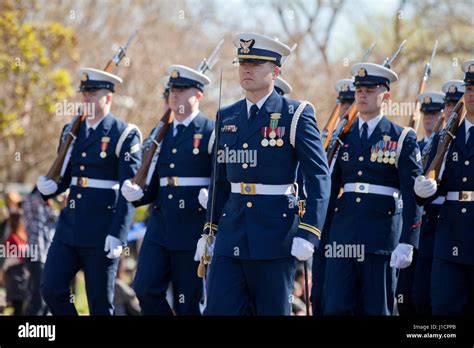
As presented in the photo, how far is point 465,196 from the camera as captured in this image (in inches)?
343

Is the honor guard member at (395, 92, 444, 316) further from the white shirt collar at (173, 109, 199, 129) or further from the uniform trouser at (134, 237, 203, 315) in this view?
the white shirt collar at (173, 109, 199, 129)

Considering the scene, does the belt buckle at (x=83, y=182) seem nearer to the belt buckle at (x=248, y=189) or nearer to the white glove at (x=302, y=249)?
the belt buckle at (x=248, y=189)

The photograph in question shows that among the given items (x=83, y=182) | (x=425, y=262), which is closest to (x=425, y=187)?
(x=425, y=262)

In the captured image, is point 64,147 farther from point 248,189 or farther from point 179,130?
point 248,189

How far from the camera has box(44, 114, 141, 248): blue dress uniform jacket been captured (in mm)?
9797

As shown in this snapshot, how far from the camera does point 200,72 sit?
10148 millimetres

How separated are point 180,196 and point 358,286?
1.62m

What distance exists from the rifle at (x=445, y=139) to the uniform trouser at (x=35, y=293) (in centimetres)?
487

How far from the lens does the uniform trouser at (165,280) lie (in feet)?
31.0

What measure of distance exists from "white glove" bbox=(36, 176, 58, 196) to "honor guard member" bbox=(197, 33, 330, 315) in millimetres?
2576

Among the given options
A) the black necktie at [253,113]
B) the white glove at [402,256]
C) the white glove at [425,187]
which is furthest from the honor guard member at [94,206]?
the white glove at [425,187]

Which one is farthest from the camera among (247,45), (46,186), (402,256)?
(46,186)

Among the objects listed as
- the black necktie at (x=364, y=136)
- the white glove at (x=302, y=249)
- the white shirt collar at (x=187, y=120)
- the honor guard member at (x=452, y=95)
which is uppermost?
the honor guard member at (x=452, y=95)

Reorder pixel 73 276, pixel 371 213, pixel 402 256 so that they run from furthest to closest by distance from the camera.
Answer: pixel 73 276 → pixel 371 213 → pixel 402 256
